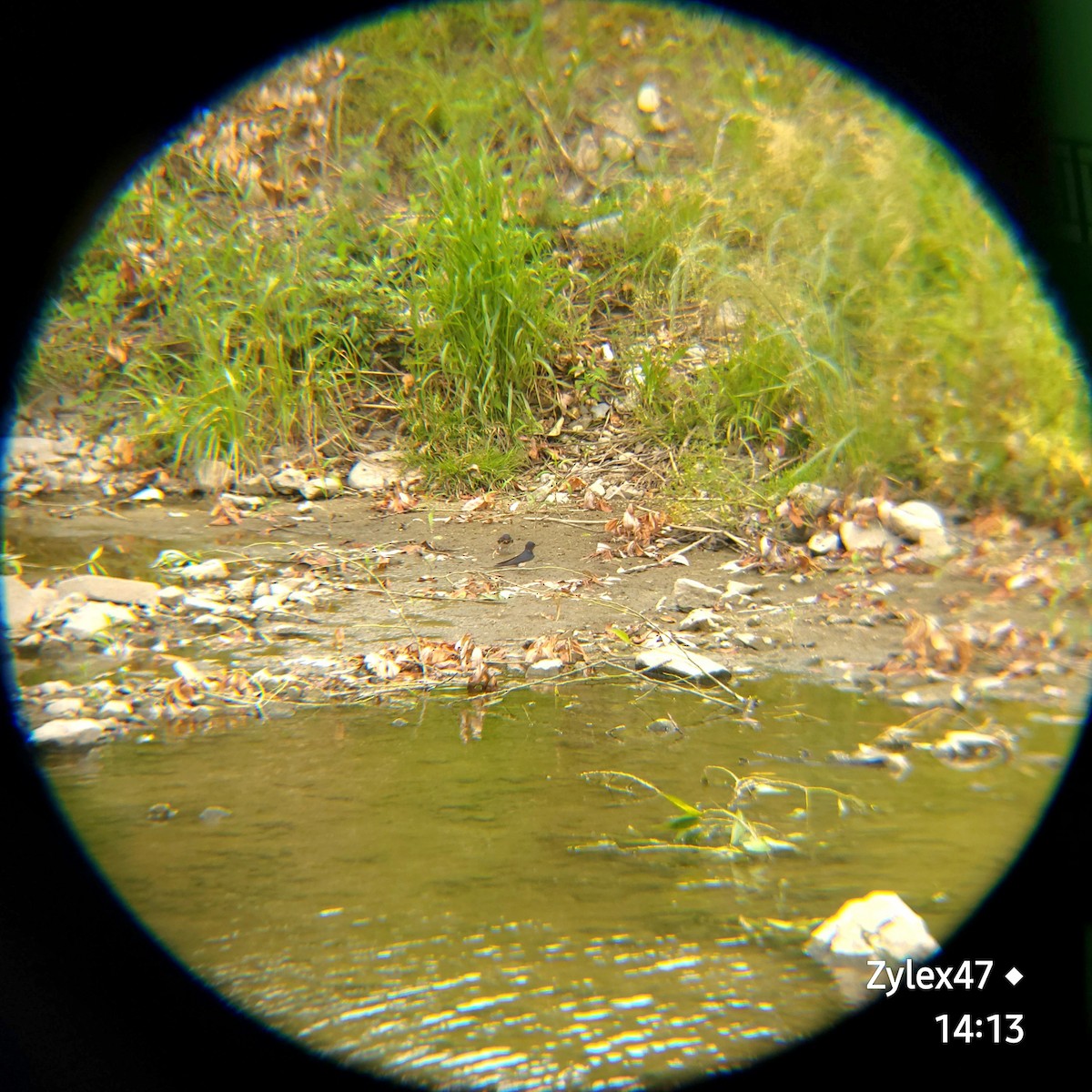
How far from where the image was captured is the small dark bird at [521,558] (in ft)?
12.2

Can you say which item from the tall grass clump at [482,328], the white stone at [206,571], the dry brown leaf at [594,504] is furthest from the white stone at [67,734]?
the tall grass clump at [482,328]

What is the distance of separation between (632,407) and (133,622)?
2275 mm

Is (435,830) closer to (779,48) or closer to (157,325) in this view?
(157,325)

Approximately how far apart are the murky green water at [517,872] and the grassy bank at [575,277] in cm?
133

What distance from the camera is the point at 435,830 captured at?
2.08m

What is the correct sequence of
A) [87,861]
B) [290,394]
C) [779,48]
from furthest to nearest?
[779,48] → [290,394] → [87,861]

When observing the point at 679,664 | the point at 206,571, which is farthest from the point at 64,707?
the point at 679,664

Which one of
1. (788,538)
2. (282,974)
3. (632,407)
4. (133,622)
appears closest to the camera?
(282,974)

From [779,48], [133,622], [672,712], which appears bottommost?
[672,712]

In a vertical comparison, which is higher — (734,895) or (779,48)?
(779,48)

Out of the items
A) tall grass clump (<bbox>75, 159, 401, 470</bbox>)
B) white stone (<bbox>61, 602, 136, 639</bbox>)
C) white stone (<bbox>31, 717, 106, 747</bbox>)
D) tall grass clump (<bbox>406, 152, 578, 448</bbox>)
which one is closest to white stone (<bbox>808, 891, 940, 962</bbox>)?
white stone (<bbox>31, 717, 106, 747</bbox>)

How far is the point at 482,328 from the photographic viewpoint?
15.0ft

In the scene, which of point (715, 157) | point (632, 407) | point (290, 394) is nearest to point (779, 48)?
point (715, 157)

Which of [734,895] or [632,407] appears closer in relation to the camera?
[734,895]
